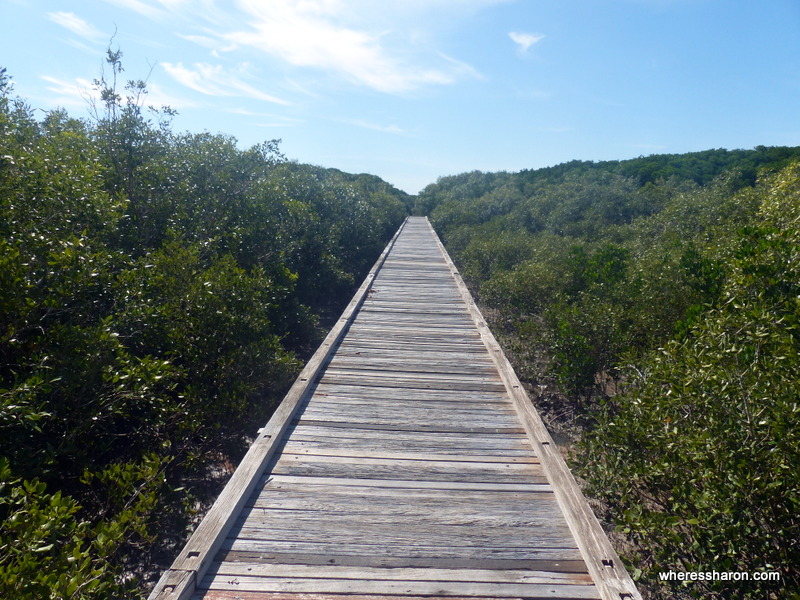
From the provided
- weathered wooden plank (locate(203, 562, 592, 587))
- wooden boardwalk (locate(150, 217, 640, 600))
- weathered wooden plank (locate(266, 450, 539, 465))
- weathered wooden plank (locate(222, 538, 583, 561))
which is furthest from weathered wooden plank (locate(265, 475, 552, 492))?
weathered wooden plank (locate(203, 562, 592, 587))

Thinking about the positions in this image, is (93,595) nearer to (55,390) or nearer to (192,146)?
(55,390)

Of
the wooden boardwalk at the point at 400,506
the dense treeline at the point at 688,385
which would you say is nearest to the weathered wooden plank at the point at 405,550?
the wooden boardwalk at the point at 400,506

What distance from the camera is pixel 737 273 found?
4.62 metres

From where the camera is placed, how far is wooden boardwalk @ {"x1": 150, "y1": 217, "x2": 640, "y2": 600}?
2482mm

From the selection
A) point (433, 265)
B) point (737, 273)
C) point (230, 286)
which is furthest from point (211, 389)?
point (433, 265)

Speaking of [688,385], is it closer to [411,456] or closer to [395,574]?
[411,456]

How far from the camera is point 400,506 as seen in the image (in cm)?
309

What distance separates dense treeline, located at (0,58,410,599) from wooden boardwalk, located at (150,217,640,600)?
0.58 metres

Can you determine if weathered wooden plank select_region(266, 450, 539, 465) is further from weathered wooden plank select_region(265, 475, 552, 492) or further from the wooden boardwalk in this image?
weathered wooden plank select_region(265, 475, 552, 492)

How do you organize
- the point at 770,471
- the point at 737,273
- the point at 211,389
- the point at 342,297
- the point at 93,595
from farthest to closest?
the point at 342,297
the point at 211,389
the point at 737,273
the point at 770,471
the point at 93,595

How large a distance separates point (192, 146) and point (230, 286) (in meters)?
4.52

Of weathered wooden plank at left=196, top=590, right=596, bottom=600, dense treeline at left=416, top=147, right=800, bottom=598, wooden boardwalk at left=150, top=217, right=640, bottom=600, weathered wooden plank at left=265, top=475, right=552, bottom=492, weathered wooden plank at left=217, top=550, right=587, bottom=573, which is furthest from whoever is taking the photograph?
weathered wooden plank at left=265, top=475, right=552, bottom=492

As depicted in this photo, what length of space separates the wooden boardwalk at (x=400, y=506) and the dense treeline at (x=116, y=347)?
0.58 meters

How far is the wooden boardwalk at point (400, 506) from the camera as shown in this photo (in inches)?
97.7
